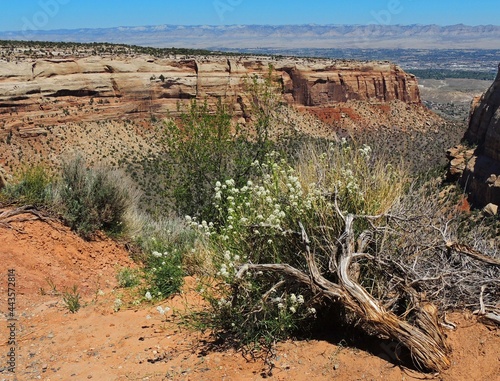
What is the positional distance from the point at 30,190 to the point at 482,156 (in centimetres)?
2934

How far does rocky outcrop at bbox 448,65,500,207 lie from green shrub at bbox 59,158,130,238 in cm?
2258

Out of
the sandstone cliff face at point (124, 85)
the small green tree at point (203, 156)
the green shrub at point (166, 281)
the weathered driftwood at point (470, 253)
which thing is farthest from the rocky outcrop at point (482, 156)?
the green shrub at point (166, 281)

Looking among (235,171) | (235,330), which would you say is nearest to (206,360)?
(235,330)

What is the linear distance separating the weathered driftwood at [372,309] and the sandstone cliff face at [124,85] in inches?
879

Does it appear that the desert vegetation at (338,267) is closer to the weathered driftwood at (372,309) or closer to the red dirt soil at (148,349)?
the weathered driftwood at (372,309)

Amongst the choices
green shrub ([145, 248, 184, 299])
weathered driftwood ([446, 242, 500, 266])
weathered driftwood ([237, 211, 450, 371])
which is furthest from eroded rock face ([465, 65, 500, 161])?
weathered driftwood ([237, 211, 450, 371])

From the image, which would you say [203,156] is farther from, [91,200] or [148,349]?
[148,349]

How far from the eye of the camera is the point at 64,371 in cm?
439

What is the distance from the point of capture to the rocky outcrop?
27.0 metres

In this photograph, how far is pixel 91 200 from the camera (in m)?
8.83

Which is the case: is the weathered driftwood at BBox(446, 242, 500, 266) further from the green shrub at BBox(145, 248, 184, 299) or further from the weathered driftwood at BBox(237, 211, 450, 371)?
A: the green shrub at BBox(145, 248, 184, 299)

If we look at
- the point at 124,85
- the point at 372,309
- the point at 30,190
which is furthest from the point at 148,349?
the point at 124,85

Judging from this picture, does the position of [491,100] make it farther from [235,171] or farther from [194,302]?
[194,302]

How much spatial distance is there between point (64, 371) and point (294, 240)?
8.23ft
